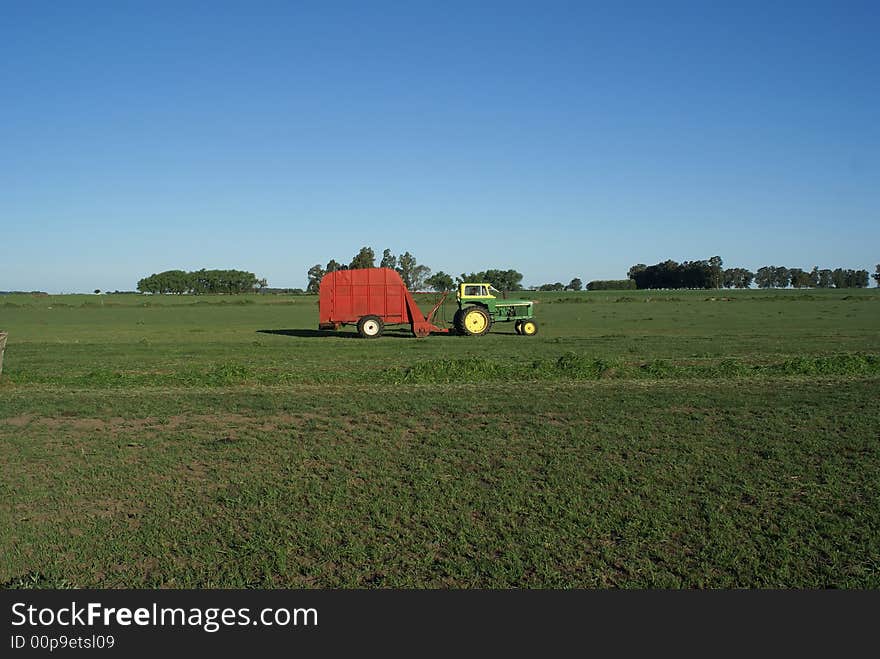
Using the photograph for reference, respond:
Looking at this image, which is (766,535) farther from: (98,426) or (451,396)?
(98,426)

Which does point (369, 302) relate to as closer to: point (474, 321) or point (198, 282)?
point (474, 321)

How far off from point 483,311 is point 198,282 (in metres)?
153

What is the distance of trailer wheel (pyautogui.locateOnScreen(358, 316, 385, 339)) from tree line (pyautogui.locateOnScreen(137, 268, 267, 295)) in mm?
140408

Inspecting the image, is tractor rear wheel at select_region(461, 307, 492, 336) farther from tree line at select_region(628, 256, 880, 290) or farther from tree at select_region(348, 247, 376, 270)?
tree line at select_region(628, 256, 880, 290)

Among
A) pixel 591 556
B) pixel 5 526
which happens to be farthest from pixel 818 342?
pixel 5 526

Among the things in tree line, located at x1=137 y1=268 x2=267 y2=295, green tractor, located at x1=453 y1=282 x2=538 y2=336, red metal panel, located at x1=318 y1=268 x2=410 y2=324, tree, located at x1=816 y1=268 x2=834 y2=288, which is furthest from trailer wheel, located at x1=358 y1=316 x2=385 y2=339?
tree, located at x1=816 y1=268 x2=834 y2=288

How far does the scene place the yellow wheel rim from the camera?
3162cm

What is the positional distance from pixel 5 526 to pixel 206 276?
175840mm

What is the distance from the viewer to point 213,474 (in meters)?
8.85

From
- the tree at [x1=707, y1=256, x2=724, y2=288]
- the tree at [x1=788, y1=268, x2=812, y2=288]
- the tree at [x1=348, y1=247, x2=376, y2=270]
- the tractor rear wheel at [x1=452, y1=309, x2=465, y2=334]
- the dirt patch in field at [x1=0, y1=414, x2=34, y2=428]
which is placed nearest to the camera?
the dirt patch in field at [x1=0, y1=414, x2=34, y2=428]

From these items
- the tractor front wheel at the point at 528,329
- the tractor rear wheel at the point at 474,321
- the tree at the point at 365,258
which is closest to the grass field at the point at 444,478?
the tractor rear wheel at the point at 474,321

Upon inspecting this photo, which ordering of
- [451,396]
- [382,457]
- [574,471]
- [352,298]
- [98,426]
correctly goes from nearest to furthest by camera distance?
[574,471] → [382,457] → [98,426] → [451,396] → [352,298]

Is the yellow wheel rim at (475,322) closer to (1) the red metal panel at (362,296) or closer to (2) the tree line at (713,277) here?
(1) the red metal panel at (362,296)

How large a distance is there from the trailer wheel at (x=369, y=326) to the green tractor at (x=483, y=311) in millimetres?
3425
